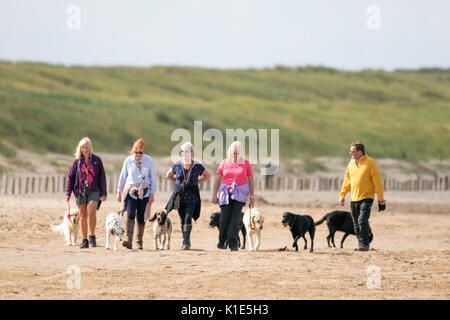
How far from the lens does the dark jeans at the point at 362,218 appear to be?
639 inches

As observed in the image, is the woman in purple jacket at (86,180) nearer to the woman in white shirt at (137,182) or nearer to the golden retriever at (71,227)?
the woman in white shirt at (137,182)

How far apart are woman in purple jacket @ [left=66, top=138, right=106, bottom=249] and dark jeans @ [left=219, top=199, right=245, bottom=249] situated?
200 cm

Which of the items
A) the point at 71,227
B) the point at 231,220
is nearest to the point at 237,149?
the point at 231,220

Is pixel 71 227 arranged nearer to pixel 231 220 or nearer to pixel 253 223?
pixel 231 220

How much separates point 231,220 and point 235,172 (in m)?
0.84

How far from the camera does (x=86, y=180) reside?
15.4 m

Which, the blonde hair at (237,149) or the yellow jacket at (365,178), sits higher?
the blonde hair at (237,149)

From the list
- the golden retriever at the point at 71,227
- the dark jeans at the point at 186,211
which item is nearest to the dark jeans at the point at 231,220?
the dark jeans at the point at 186,211

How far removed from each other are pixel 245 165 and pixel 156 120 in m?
53.2

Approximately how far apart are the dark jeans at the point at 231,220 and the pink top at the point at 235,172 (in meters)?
0.36

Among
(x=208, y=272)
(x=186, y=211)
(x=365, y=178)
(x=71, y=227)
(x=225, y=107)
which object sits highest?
(x=225, y=107)

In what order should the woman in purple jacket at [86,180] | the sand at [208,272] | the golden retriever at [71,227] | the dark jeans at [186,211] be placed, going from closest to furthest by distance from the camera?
1. the sand at [208,272]
2. the woman in purple jacket at [86,180]
3. the dark jeans at [186,211]
4. the golden retriever at [71,227]
